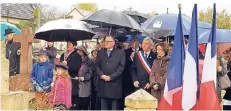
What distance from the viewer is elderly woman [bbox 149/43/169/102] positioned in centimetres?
646

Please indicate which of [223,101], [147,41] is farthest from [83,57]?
[223,101]

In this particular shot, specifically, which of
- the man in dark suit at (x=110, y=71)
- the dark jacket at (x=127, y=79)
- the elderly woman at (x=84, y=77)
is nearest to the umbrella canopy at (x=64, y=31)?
the elderly woman at (x=84, y=77)

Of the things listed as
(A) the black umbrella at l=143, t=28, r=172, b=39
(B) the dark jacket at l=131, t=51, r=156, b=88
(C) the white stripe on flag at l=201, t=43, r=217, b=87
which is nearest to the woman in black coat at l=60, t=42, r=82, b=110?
(B) the dark jacket at l=131, t=51, r=156, b=88

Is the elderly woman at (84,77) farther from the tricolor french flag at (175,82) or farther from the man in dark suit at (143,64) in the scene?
the tricolor french flag at (175,82)

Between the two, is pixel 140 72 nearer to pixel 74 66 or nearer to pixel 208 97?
pixel 74 66

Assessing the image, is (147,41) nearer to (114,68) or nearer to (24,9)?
(114,68)

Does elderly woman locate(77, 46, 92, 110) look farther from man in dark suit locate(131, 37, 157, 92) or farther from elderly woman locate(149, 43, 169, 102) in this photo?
elderly woman locate(149, 43, 169, 102)

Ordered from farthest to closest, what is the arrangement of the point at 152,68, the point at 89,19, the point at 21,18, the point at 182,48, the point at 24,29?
the point at 21,18 → the point at 24,29 → the point at 89,19 → the point at 152,68 → the point at 182,48

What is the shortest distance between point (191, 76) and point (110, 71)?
1574 mm

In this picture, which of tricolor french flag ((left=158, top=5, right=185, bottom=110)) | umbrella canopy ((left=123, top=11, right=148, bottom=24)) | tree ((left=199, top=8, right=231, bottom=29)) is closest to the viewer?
tricolor french flag ((left=158, top=5, right=185, bottom=110))

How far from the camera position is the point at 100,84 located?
6.80 meters

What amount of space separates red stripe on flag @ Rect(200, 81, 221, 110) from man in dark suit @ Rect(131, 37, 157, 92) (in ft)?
4.31

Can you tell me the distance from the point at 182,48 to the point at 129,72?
1.42 metres

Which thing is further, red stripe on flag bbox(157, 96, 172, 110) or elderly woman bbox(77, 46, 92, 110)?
elderly woman bbox(77, 46, 92, 110)
